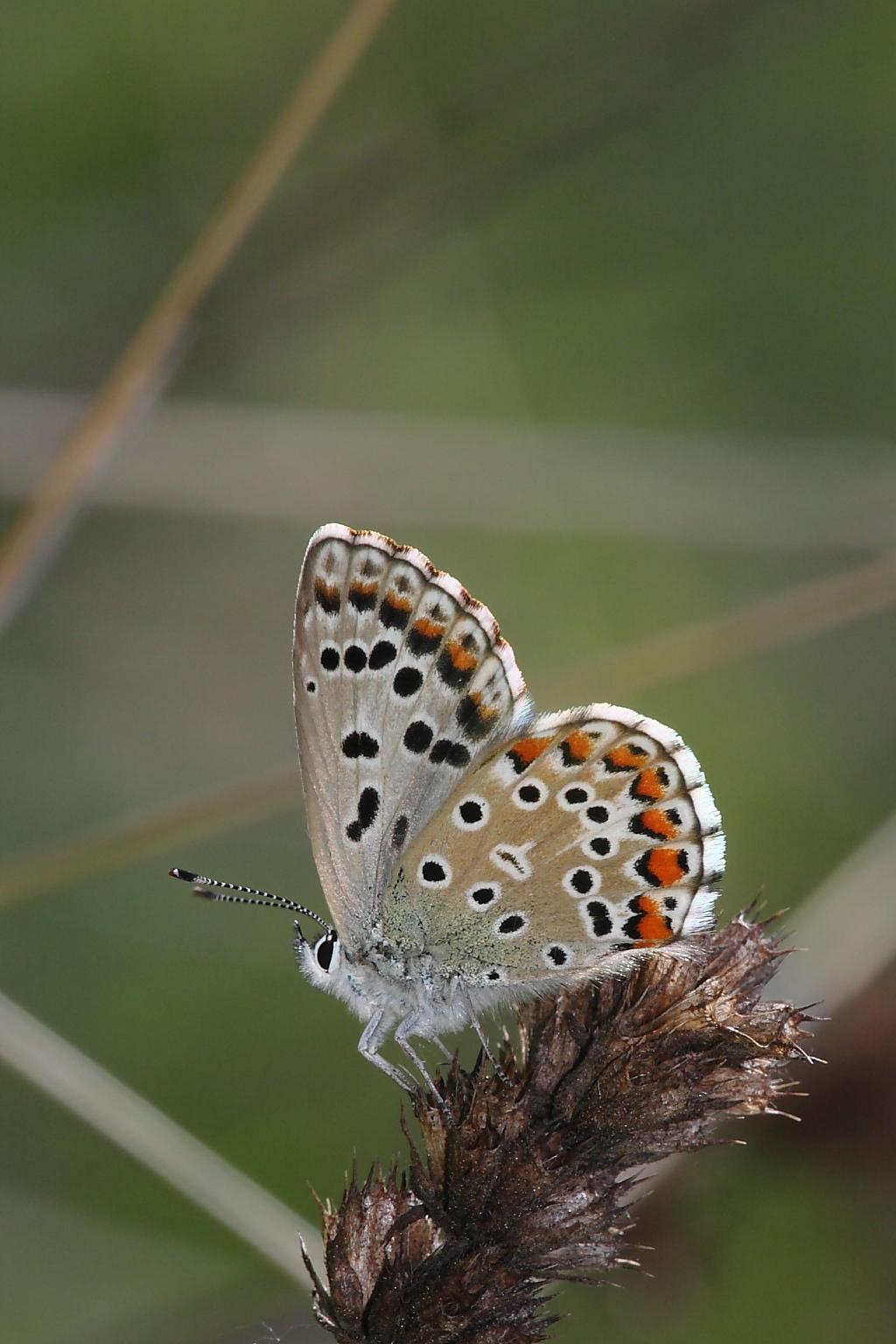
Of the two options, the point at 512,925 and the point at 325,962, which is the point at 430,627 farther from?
the point at 325,962

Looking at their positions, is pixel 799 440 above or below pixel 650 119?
below

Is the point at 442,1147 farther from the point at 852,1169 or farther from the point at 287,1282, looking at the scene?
the point at 852,1169

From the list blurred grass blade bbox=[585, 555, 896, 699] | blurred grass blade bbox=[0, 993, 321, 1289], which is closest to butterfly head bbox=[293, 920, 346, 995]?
blurred grass blade bbox=[0, 993, 321, 1289]

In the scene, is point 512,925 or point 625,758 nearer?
point 625,758

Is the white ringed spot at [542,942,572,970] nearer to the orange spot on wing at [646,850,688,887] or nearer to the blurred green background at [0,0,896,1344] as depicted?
the orange spot on wing at [646,850,688,887]

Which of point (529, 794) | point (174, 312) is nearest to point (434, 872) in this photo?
point (529, 794)

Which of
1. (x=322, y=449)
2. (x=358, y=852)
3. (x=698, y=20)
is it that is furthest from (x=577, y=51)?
(x=358, y=852)
